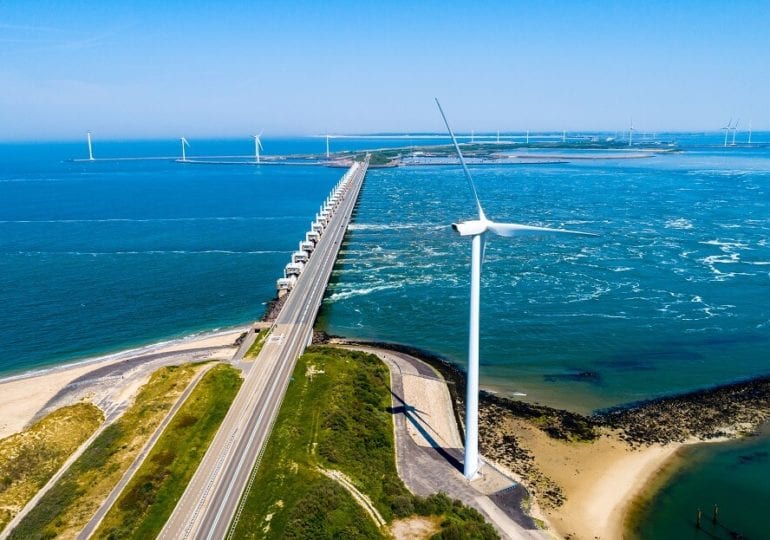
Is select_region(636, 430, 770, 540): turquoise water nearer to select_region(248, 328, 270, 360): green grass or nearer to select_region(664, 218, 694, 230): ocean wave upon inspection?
select_region(248, 328, 270, 360): green grass

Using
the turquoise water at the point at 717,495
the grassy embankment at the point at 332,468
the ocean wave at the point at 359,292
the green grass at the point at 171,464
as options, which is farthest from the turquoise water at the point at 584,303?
the green grass at the point at 171,464

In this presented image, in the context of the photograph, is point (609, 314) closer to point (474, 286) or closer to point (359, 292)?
point (359, 292)

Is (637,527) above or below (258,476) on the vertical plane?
below

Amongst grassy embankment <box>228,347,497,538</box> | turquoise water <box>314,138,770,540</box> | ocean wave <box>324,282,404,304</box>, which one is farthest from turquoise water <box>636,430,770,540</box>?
ocean wave <box>324,282,404,304</box>

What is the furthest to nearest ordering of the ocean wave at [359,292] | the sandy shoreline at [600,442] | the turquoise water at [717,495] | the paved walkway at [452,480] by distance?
the ocean wave at [359,292] < the sandy shoreline at [600,442] < the turquoise water at [717,495] < the paved walkway at [452,480]

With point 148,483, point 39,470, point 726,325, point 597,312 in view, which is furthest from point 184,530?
point 726,325

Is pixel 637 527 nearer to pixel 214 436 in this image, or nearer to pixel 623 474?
pixel 623 474

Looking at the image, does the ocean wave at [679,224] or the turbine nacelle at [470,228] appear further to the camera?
the ocean wave at [679,224]

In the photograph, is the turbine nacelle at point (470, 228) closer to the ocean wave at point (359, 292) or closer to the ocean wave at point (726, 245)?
the ocean wave at point (359, 292)
